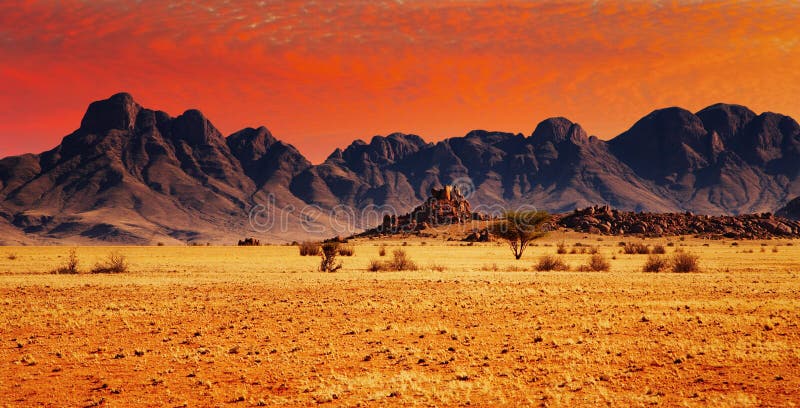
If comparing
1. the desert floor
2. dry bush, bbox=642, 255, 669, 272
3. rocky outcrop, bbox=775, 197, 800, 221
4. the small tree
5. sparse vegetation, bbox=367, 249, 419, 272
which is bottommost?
the desert floor

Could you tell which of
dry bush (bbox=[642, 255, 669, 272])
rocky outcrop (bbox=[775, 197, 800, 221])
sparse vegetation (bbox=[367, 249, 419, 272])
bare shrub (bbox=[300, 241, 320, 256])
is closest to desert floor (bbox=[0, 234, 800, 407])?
dry bush (bbox=[642, 255, 669, 272])

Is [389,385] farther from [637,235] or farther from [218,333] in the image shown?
[637,235]

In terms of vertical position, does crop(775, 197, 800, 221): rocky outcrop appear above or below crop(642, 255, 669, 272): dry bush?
above

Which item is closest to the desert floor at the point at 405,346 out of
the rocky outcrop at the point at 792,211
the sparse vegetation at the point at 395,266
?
the sparse vegetation at the point at 395,266

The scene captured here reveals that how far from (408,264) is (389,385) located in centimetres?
3125

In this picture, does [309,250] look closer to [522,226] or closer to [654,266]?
[522,226]

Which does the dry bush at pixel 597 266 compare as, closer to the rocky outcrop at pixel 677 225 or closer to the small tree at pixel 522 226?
the small tree at pixel 522 226

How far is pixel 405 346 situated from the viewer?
1555 cm

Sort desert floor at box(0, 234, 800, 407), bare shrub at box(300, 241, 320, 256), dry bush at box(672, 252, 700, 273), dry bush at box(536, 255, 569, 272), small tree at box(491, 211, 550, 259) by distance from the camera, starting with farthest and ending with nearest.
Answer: bare shrub at box(300, 241, 320, 256) < small tree at box(491, 211, 550, 259) < dry bush at box(536, 255, 569, 272) < dry bush at box(672, 252, 700, 273) < desert floor at box(0, 234, 800, 407)

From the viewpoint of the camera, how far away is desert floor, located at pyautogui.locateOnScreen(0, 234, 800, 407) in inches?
457

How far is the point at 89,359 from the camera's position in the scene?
14484mm

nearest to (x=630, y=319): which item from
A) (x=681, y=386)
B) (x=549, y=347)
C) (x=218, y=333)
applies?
(x=549, y=347)

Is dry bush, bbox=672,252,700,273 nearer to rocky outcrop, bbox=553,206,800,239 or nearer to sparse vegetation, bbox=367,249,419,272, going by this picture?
sparse vegetation, bbox=367,249,419,272

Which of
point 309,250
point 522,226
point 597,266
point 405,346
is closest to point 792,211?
point 522,226
